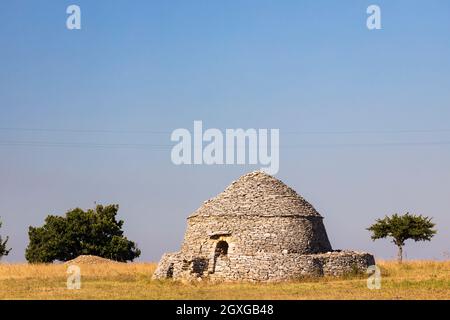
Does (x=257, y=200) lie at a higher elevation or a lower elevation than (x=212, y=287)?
higher

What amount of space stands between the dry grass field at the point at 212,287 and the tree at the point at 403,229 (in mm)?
10180

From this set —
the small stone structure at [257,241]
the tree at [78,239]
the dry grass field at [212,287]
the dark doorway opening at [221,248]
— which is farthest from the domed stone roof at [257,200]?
the tree at [78,239]

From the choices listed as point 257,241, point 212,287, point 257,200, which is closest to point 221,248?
point 257,241

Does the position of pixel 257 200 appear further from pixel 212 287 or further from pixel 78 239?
pixel 78 239

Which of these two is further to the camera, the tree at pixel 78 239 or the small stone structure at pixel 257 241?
the tree at pixel 78 239

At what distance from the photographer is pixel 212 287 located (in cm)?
3097

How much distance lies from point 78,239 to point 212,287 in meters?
31.0

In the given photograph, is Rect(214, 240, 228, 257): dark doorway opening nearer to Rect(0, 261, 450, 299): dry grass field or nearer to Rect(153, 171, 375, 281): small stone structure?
Rect(153, 171, 375, 281): small stone structure

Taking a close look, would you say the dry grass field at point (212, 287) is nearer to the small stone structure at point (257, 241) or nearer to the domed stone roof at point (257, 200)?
the small stone structure at point (257, 241)

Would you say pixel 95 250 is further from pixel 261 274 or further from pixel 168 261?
pixel 261 274

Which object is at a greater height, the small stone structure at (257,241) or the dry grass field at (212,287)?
the small stone structure at (257,241)

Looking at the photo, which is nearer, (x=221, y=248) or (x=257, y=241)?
(x=257, y=241)

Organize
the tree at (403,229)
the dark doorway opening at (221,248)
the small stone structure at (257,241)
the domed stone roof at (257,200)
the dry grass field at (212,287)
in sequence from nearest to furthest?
the dry grass field at (212,287)
the small stone structure at (257,241)
the dark doorway opening at (221,248)
the domed stone roof at (257,200)
the tree at (403,229)

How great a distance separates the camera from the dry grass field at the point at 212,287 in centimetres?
2594
